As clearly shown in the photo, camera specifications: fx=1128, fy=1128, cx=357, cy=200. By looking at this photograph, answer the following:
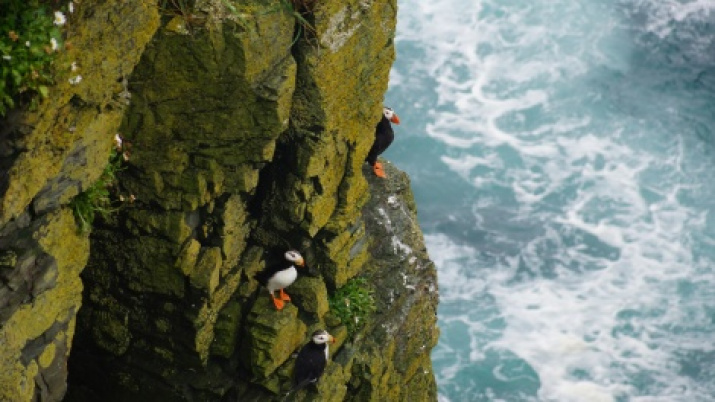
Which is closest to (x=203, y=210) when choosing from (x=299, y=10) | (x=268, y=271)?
(x=268, y=271)

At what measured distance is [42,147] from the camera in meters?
8.38

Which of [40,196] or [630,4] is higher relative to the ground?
[630,4]

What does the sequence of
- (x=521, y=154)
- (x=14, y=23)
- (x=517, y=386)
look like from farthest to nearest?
(x=521, y=154) → (x=517, y=386) → (x=14, y=23)

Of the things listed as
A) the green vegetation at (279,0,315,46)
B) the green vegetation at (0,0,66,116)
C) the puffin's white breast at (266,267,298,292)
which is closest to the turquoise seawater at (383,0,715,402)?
the puffin's white breast at (266,267,298,292)

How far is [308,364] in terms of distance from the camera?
38.5ft

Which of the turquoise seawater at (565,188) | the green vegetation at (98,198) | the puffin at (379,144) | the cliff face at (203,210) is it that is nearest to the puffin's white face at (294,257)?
the cliff face at (203,210)

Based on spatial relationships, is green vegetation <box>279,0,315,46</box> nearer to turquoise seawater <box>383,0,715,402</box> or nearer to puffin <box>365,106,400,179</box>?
puffin <box>365,106,400,179</box>

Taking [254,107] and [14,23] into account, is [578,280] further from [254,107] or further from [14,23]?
[14,23]

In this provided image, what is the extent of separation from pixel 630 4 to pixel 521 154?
723 cm

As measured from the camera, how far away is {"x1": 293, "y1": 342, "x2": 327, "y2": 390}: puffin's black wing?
1174cm

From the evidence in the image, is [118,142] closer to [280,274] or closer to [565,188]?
[280,274]

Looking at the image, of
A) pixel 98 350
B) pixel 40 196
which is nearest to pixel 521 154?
pixel 98 350

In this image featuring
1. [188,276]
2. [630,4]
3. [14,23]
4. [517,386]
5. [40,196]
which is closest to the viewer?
[14,23]

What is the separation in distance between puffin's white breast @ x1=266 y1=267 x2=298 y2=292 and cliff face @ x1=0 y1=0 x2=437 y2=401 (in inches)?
9.8
